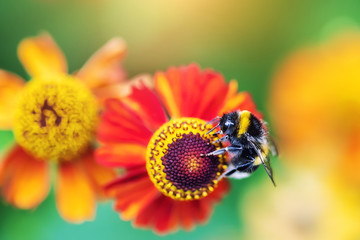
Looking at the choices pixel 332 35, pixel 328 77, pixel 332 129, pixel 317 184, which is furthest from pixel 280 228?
pixel 332 35

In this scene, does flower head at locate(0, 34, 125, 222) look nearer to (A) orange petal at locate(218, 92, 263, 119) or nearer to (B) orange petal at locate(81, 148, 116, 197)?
(B) orange petal at locate(81, 148, 116, 197)

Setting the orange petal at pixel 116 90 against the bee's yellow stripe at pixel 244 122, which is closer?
the bee's yellow stripe at pixel 244 122

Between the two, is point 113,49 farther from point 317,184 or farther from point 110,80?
point 317,184

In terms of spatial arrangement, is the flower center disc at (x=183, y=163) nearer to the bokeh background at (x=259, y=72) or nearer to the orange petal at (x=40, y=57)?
the orange petal at (x=40, y=57)

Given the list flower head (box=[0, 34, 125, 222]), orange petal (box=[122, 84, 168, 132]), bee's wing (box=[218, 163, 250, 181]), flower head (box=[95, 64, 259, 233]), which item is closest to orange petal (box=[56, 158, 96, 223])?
flower head (box=[0, 34, 125, 222])

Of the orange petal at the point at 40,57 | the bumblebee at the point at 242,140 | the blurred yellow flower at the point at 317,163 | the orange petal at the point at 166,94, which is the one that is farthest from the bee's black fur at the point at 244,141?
the blurred yellow flower at the point at 317,163
